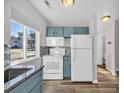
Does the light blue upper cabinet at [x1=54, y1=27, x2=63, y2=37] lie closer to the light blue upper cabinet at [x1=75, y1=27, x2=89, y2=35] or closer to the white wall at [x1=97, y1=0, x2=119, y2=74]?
the light blue upper cabinet at [x1=75, y1=27, x2=89, y2=35]

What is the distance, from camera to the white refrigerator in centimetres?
621

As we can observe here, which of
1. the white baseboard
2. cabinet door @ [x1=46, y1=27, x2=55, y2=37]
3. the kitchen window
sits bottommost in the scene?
the white baseboard

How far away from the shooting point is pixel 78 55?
20.6 ft

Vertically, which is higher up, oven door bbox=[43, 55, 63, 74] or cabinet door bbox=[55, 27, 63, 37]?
cabinet door bbox=[55, 27, 63, 37]

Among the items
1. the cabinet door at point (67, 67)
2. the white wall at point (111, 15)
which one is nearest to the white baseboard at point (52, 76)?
the cabinet door at point (67, 67)

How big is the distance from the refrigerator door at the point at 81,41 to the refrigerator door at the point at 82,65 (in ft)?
0.59

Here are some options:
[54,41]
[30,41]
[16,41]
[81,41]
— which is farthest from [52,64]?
[16,41]

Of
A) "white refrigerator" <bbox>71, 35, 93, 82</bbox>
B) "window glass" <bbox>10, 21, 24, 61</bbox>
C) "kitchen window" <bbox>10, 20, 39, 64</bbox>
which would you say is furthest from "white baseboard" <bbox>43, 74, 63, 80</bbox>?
"window glass" <bbox>10, 21, 24, 61</bbox>

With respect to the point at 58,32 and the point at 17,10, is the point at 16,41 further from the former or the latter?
the point at 58,32

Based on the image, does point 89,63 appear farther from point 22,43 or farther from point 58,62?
point 22,43

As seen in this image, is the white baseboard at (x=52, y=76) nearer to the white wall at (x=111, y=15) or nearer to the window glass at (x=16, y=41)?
the window glass at (x=16, y=41)

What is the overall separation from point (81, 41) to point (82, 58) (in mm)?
618

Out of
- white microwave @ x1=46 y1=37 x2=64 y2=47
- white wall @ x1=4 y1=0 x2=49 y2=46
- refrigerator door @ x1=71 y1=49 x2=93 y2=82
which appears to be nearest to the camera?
white wall @ x1=4 y1=0 x2=49 y2=46

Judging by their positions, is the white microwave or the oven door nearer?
the oven door
